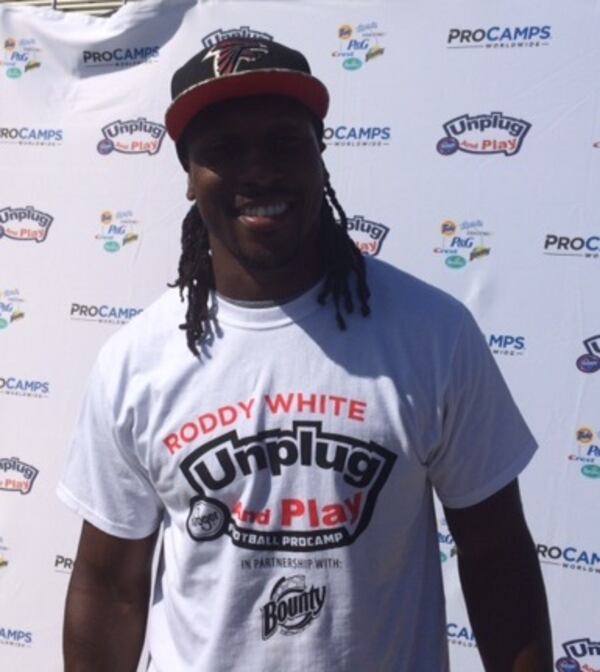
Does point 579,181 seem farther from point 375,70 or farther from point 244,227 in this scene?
point 244,227

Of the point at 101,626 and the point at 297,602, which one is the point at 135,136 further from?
the point at 297,602

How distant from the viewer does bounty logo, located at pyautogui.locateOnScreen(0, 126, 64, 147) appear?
310cm

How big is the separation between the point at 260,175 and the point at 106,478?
45 cm

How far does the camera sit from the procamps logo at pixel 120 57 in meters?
3.01

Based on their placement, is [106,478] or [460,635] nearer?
[106,478]

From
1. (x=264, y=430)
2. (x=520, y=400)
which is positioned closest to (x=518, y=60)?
(x=520, y=400)

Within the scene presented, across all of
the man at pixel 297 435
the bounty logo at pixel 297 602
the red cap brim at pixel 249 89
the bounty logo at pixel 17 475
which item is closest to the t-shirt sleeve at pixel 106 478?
the man at pixel 297 435

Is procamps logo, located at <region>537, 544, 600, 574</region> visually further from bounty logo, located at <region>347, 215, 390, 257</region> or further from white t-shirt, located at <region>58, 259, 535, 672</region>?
white t-shirt, located at <region>58, 259, 535, 672</region>

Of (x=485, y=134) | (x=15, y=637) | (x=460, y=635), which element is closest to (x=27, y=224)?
(x=15, y=637)

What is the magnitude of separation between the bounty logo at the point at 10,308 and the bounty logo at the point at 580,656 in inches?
73.1

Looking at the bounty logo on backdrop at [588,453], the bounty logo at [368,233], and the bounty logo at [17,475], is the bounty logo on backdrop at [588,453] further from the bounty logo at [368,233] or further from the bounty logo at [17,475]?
the bounty logo at [17,475]

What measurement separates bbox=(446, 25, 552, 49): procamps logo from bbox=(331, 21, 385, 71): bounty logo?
20 cm

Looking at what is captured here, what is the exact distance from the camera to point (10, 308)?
3.11 meters

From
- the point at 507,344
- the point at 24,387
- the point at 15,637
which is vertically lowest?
the point at 15,637
